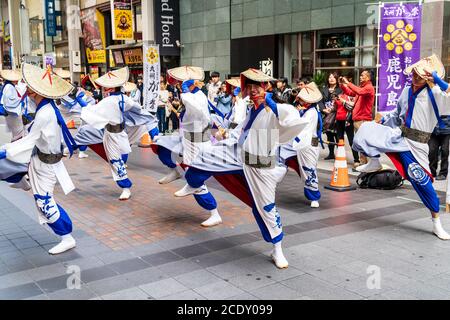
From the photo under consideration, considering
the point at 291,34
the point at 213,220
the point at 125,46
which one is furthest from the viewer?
the point at 125,46

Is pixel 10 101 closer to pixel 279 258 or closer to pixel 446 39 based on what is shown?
pixel 279 258

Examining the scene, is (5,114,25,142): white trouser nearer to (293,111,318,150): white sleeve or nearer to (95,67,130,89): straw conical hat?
(95,67,130,89): straw conical hat

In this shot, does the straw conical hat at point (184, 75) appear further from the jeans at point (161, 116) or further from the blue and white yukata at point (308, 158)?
the jeans at point (161, 116)

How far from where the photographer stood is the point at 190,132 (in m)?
6.54

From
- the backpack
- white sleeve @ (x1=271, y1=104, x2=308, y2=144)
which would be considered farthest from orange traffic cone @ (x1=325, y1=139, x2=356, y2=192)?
white sleeve @ (x1=271, y1=104, x2=308, y2=144)

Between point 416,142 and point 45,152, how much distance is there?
13.0 feet

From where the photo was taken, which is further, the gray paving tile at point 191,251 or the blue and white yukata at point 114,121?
the blue and white yukata at point 114,121

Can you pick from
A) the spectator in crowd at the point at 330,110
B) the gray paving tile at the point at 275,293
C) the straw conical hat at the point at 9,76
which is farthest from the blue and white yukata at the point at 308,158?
the straw conical hat at the point at 9,76

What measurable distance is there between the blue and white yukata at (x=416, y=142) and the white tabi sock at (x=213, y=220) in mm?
2045

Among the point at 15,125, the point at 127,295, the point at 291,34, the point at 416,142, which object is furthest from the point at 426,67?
the point at 291,34

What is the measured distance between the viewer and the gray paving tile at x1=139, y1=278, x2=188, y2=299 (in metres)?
4.01

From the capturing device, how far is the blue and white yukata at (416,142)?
5.39 metres

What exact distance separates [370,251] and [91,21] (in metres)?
26.2

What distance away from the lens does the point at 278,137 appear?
4551mm
